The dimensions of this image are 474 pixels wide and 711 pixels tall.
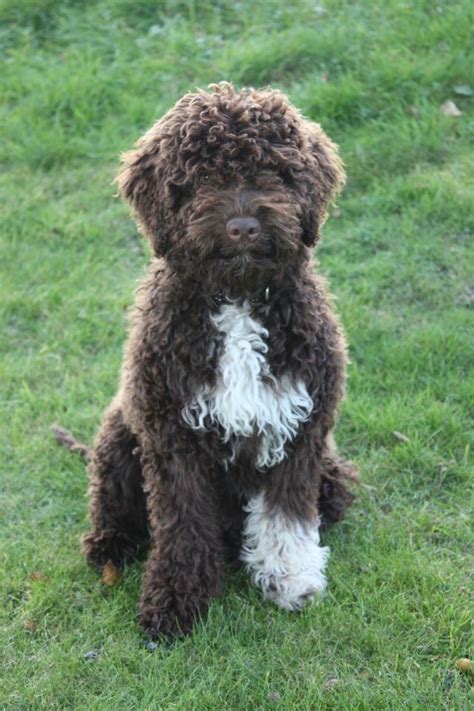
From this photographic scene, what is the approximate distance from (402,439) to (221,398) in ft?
4.94

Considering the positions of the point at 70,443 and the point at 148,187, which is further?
the point at 70,443

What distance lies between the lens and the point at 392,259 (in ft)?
20.2

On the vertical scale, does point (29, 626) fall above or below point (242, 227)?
below

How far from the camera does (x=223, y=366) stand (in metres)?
3.82

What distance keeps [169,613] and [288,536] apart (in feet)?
1.86

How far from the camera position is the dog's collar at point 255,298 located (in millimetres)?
3771

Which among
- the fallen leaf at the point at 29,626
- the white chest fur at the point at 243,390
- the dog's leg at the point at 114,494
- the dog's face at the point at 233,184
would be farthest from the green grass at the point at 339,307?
the dog's face at the point at 233,184

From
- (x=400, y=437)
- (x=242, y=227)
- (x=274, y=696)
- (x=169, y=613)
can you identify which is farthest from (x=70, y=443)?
(x=242, y=227)

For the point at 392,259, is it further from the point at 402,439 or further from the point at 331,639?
the point at 331,639

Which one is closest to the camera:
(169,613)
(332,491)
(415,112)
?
(169,613)

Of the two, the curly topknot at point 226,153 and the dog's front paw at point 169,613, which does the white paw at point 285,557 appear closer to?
the dog's front paw at point 169,613

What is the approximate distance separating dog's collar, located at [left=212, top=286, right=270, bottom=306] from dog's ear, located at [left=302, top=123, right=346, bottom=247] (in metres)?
0.23

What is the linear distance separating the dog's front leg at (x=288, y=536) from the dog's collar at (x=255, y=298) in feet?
2.23

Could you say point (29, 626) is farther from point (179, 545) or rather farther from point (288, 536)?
point (288, 536)
